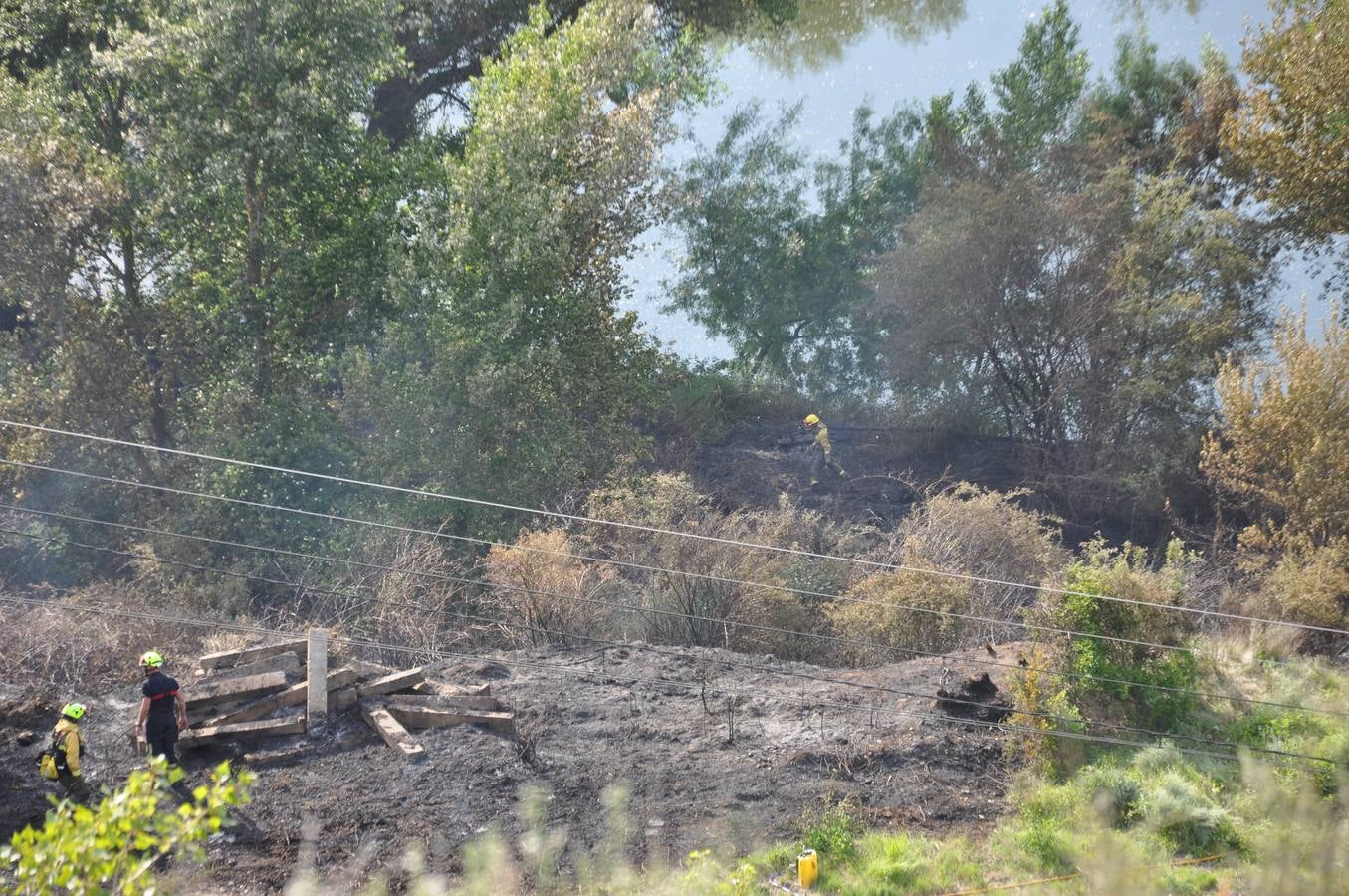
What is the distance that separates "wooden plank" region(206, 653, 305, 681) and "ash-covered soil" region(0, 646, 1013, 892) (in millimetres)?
424

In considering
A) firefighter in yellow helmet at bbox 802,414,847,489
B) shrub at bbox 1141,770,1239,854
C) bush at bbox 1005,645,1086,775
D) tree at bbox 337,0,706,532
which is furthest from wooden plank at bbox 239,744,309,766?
→ firefighter in yellow helmet at bbox 802,414,847,489

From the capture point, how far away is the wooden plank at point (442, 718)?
11195mm

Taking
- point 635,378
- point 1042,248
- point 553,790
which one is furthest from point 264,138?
point 1042,248

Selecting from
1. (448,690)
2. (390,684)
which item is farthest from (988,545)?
(390,684)

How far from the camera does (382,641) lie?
1488 centimetres

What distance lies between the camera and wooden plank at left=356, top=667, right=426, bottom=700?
449 inches

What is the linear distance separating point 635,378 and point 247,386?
6816 mm

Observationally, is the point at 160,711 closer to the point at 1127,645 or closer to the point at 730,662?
the point at 730,662

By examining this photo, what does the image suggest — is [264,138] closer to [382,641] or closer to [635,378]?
[635,378]

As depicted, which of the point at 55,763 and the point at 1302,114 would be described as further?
the point at 1302,114

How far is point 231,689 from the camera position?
11.1m

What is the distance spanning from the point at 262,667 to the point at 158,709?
1.85 m

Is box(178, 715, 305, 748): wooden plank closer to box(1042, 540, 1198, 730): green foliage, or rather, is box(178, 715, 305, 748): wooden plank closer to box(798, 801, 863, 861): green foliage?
box(798, 801, 863, 861): green foliage

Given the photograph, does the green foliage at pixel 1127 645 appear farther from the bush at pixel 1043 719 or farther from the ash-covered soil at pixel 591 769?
the ash-covered soil at pixel 591 769
